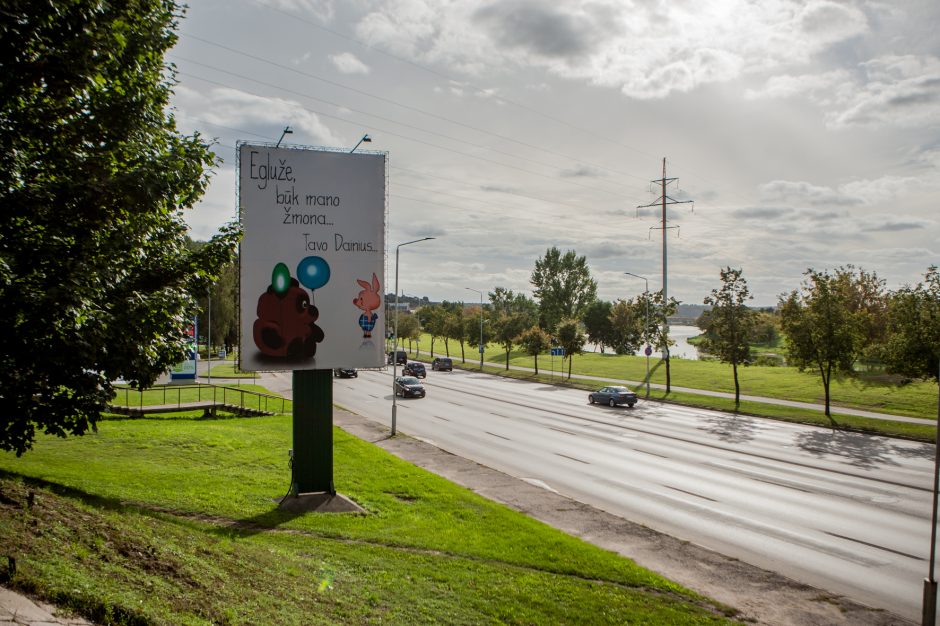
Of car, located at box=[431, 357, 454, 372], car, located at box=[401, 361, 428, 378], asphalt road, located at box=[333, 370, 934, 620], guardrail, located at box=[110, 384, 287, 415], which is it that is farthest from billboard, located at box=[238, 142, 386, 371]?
car, located at box=[431, 357, 454, 372]

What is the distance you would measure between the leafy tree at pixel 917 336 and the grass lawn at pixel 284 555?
87.0 ft

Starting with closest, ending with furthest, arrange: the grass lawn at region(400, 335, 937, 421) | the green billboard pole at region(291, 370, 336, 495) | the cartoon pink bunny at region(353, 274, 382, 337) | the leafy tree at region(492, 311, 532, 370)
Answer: the green billboard pole at region(291, 370, 336, 495), the cartoon pink bunny at region(353, 274, 382, 337), the grass lawn at region(400, 335, 937, 421), the leafy tree at region(492, 311, 532, 370)

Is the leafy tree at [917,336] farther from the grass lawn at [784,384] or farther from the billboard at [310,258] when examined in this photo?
the billboard at [310,258]

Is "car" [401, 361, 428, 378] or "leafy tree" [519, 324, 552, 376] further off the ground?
"leafy tree" [519, 324, 552, 376]

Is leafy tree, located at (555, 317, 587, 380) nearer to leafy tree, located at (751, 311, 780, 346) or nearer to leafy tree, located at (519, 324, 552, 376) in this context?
leafy tree, located at (519, 324, 552, 376)

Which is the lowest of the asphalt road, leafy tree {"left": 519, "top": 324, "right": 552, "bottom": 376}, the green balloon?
the asphalt road

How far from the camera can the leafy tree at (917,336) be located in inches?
1188

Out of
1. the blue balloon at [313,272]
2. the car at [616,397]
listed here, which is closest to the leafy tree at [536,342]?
the car at [616,397]

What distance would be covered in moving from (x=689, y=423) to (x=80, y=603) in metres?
31.2

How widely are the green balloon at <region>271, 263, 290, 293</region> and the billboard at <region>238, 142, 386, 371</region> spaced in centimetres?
2

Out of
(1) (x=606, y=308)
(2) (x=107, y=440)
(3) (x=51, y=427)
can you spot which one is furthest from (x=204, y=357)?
(3) (x=51, y=427)

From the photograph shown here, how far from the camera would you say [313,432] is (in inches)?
613

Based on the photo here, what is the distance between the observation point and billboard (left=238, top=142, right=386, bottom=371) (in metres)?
14.8

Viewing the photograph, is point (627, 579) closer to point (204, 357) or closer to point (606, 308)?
point (204, 357)
